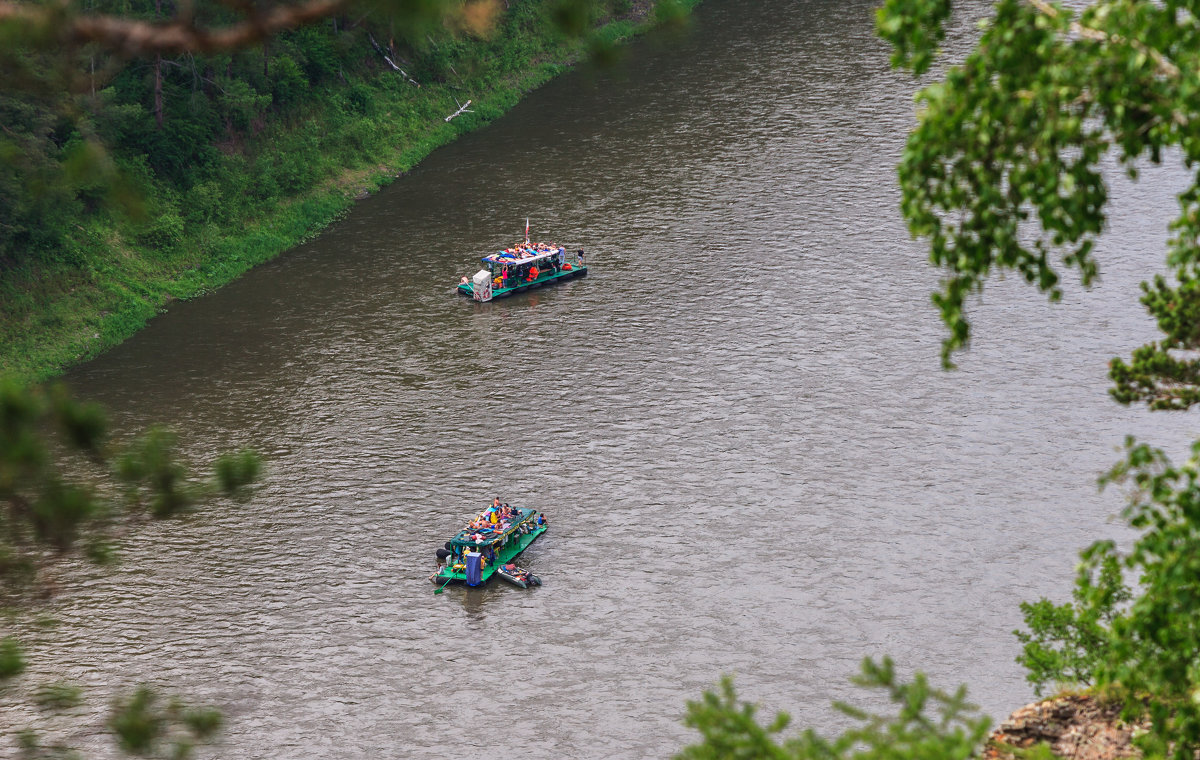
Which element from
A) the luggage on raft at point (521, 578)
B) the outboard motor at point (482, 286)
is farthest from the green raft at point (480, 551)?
the outboard motor at point (482, 286)

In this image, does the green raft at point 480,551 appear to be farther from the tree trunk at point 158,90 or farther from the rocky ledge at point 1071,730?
the tree trunk at point 158,90

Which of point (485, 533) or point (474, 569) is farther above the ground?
point (485, 533)

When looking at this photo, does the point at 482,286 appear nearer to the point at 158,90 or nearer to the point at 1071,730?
the point at 158,90

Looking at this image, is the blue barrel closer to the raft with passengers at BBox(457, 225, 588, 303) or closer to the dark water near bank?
the dark water near bank

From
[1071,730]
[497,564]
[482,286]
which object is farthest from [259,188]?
[1071,730]

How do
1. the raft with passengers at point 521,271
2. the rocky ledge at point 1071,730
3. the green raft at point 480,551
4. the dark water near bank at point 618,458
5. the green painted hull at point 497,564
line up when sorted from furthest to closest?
the raft with passengers at point 521,271, the green painted hull at point 497,564, the green raft at point 480,551, the dark water near bank at point 618,458, the rocky ledge at point 1071,730

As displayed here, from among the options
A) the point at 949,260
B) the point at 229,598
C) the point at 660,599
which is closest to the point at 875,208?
the point at 660,599
